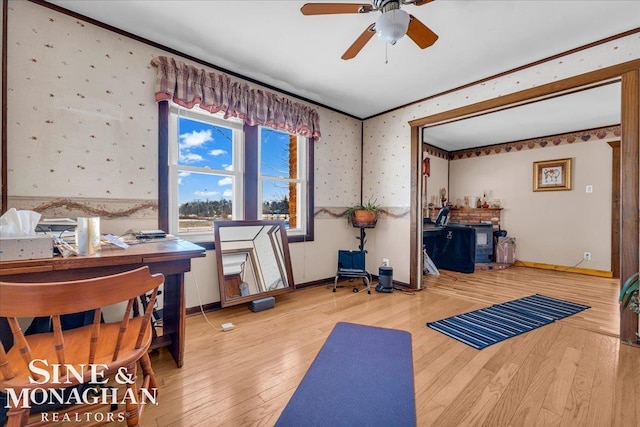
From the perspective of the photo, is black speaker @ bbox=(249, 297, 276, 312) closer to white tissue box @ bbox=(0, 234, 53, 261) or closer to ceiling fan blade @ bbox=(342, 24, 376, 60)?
white tissue box @ bbox=(0, 234, 53, 261)

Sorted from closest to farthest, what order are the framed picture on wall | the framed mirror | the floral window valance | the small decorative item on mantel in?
the floral window valance, the framed mirror, the framed picture on wall, the small decorative item on mantel

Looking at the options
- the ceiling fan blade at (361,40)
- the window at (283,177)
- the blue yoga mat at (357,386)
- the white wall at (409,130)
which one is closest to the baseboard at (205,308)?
the window at (283,177)

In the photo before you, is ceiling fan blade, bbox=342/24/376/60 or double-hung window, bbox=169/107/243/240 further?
double-hung window, bbox=169/107/243/240

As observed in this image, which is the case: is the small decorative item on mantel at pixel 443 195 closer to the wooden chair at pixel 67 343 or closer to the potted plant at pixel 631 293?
the potted plant at pixel 631 293

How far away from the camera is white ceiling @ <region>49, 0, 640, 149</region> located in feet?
6.41

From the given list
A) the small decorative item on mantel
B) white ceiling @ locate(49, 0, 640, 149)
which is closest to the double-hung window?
white ceiling @ locate(49, 0, 640, 149)

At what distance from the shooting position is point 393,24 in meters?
1.53

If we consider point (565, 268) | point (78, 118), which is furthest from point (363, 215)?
point (565, 268)

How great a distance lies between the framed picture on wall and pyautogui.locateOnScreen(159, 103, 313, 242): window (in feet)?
14.3

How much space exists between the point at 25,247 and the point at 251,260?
1841 mm

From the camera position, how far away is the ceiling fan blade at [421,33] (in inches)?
67.4

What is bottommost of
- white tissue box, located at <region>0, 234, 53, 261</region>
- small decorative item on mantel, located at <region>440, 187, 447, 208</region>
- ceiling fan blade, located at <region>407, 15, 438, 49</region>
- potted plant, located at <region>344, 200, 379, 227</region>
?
white tissue box, located at <region>0, 234, 53, 261</region>

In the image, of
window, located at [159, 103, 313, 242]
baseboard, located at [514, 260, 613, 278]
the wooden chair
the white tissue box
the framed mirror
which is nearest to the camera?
the wooden chair

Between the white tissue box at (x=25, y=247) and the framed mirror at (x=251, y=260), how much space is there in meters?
1.47
